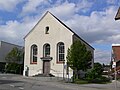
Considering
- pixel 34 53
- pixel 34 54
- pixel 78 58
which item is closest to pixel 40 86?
pixel 78 58

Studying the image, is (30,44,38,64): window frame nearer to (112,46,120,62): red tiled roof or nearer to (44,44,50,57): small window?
(44,44,50,57): small window

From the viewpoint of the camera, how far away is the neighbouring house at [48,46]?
158 ft

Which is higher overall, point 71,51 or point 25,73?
point 71,51

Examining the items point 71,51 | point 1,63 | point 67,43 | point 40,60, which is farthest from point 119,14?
point 1,63

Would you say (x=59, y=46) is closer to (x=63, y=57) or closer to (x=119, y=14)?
(x=63, y=57)

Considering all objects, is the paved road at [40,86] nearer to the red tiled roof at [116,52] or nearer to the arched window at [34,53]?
the arched window at [34,53]

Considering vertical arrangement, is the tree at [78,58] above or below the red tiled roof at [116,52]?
below

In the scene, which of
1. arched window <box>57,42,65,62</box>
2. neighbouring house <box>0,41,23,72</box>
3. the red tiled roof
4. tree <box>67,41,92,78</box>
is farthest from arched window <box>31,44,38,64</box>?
neighbouring house <box>0,41,23,72</box>

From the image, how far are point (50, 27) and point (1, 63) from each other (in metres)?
23.2

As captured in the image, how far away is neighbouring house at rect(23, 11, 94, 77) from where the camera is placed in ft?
158

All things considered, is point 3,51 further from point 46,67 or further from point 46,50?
point 46,67

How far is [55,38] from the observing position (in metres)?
49.3

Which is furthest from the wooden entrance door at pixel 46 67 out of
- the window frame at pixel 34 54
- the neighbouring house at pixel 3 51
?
the neighbouring house at pixel 3 51

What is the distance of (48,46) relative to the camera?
1983 inches
